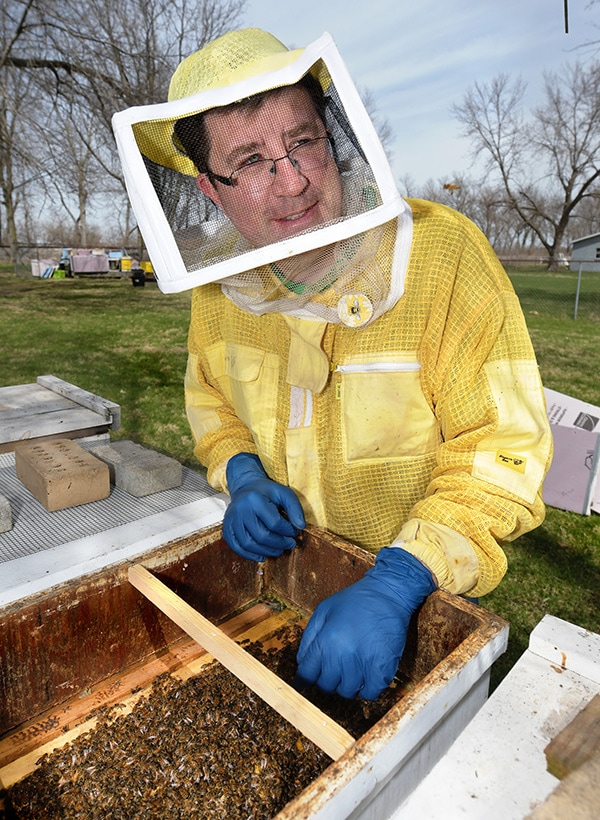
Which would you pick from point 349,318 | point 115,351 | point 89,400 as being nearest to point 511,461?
point 349,318

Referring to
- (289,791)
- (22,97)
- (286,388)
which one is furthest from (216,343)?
(22,97)

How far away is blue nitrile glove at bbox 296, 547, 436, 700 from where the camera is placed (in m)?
1.07

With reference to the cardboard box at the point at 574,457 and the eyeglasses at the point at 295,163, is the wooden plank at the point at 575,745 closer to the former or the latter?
the eyeglasses at the point at 295,163

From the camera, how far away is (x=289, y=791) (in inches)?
42.4

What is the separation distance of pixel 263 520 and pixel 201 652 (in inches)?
13.5

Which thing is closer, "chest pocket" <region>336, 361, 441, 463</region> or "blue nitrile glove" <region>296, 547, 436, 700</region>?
"blue nitrile glove" <region>296, 547, 436, 700</region>

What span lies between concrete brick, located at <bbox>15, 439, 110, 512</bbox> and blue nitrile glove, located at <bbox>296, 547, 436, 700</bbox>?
82 cm

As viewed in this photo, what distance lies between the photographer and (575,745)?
84cm

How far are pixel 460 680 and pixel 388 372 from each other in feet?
2.16

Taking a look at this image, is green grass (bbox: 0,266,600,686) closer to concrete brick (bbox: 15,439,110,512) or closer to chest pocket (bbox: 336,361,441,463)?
chest pocket (bbox: 336,361,441,463)

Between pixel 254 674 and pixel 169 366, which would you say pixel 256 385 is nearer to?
pixel 254 674

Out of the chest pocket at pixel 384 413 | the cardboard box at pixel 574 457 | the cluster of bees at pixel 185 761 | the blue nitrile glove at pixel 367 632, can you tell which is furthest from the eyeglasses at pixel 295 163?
the cardboard box at pixel 574 457

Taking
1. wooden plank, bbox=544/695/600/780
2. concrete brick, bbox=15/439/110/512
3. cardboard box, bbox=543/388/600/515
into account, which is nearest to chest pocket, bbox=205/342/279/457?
concrete brick, bbox=15/439/110/512

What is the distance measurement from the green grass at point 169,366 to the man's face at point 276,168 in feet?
6.38
